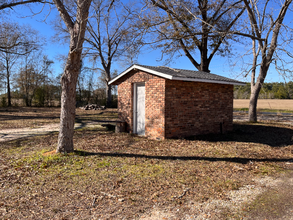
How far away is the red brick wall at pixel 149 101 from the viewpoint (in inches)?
316

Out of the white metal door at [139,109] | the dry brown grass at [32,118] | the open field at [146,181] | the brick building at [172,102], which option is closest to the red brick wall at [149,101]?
the brick building at [172,102]

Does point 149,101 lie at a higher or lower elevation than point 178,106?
higher

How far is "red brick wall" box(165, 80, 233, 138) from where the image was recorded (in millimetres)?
8125

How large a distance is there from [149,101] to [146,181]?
4.57 m

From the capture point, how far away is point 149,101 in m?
8.50

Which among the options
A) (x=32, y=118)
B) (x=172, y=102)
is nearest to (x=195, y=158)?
(x=172, y=102)

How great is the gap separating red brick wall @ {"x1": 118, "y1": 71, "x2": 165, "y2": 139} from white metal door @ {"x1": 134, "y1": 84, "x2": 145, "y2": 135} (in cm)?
22

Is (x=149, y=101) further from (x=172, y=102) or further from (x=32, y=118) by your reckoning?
(x=32, y=118)

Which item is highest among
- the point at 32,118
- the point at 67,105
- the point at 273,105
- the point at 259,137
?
the point at 67,105

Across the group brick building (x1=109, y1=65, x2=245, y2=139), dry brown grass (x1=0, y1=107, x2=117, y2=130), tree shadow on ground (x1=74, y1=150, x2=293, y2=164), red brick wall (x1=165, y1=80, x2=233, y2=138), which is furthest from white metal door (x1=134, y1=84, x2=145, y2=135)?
dry brown grass (x1=0, y1=107, x2=117, y2=130)

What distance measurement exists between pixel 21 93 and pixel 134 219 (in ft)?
93.6

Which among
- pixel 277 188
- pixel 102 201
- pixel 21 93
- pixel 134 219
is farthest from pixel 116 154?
pixel 21 93

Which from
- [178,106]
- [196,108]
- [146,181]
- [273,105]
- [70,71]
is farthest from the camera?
[273,105]

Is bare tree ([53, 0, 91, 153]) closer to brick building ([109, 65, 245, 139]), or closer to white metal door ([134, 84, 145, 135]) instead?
brick building ([109, 65, 245, 139])
